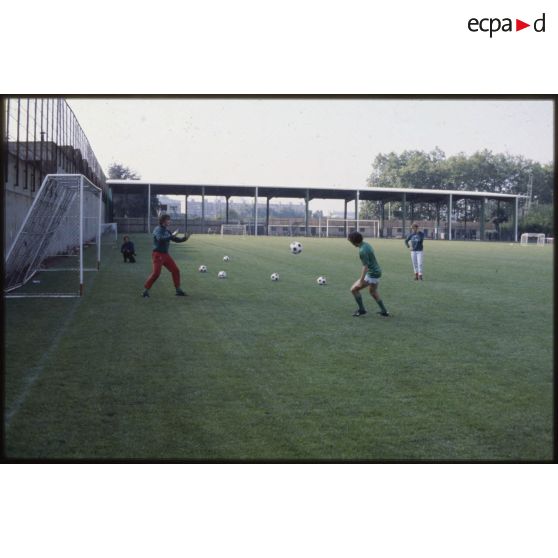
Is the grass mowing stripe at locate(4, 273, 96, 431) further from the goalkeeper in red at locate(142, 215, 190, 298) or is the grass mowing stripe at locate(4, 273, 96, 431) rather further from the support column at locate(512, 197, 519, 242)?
the support column at locate(512, 197, 519, 242)

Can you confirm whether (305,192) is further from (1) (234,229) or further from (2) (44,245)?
(1) (234,229)

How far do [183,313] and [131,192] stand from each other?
28.8ft

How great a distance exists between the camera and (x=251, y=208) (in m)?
21.4

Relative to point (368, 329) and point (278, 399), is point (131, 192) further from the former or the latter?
point (278, 399)

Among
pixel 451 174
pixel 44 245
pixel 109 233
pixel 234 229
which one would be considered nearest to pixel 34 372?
pixel 44 245

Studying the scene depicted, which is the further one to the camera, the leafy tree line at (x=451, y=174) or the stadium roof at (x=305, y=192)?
the stadium roof at (x=305, y=192)

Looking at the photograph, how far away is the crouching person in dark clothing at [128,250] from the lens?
72.3 ft

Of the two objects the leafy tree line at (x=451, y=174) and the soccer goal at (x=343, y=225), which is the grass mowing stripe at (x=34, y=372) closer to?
the leafy tree line at (x=451, y=174)

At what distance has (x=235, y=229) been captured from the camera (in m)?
28.5

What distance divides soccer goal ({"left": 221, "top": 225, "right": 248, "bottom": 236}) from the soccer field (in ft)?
29.1

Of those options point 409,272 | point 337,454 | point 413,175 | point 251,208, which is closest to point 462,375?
point 337,454

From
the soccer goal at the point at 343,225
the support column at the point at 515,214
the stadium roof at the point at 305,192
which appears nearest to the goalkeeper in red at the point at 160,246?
the stadium roof at the point at 305,192

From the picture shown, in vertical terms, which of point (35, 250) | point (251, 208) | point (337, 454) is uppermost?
point (251, 208)

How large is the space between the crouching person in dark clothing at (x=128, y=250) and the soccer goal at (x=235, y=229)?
3307mm
